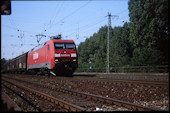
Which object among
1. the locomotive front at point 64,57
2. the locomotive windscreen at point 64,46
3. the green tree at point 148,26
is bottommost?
the locomotive front at point 64,57

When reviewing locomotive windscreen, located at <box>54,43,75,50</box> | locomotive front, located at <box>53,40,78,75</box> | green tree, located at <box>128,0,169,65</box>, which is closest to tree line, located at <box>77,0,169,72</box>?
green tree, located at <box>128,0,169,65</box>

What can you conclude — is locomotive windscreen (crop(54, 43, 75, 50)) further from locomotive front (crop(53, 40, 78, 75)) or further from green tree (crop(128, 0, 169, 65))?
green tree (crop(128, 0, 169, 65))

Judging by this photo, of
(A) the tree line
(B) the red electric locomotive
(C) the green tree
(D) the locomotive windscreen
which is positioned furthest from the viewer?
(C) the green tree

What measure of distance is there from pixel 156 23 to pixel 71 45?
51.2ft

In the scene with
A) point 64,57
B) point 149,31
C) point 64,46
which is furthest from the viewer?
point 149,31

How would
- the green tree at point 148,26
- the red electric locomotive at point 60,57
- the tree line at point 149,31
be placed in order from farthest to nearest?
the green tree at point 148,26, the tree line at point 149,31, the red electric locomotive at point 60,57

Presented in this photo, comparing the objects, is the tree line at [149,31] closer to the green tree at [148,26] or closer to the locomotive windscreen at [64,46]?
the green tree at [148,26]

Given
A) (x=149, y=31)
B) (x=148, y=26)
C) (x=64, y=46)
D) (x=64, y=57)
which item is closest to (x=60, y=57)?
(x=64, y=57)

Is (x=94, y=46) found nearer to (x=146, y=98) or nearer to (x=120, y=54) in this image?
(x=120, y=54)

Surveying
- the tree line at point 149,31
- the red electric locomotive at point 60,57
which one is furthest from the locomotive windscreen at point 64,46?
the tree line at point 149,31

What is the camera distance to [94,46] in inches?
3410

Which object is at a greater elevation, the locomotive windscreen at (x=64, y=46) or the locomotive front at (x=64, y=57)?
the locomotive windscreen at (x=64, y=46)

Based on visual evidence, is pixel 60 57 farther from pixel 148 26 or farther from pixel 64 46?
pixel 148 26

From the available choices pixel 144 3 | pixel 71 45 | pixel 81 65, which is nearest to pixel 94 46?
pixel 81 65
